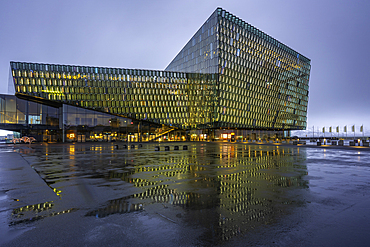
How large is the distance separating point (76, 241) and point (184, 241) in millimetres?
2197

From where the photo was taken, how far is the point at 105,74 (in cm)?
6719

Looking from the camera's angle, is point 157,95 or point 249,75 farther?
point 249,75

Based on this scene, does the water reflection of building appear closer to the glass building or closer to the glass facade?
the glass facade

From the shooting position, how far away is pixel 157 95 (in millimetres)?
72250

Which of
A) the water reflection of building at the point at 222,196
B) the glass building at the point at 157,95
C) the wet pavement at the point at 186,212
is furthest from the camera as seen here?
the glass building at the point at 157,95

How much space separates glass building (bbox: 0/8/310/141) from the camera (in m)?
64.8

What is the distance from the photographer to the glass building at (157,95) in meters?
64.8

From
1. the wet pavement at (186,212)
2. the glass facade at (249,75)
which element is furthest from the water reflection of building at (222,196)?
the glass facade at (249,75)

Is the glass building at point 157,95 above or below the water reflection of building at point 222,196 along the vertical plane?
above

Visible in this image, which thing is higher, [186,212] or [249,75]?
[249,75]

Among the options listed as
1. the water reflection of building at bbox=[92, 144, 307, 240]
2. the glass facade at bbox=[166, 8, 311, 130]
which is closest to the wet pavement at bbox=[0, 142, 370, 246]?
the water reflection of building at bbox=[92, 144, 307, 240]

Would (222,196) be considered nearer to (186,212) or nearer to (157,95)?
(186,212)

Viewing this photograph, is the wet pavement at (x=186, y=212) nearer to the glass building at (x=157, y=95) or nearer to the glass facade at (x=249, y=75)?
the glass building at (x=157, y=95)

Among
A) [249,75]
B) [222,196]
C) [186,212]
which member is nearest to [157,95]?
[249,75]
